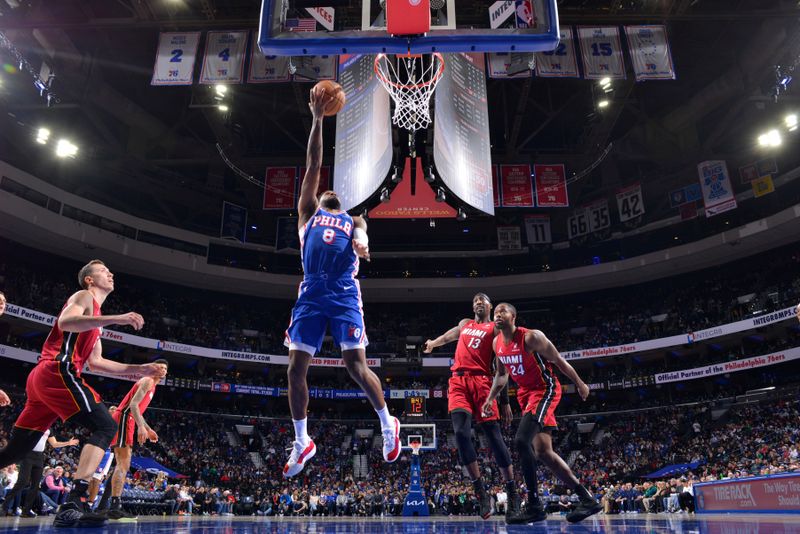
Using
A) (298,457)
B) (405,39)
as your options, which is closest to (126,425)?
(298,457)

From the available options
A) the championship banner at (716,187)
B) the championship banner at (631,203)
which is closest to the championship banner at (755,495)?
the championship banner at (631,203)

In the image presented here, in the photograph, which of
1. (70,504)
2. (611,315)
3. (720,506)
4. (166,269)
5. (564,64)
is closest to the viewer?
(70,504)

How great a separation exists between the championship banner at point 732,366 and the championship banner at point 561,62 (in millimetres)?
18983

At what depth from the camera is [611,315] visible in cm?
3572

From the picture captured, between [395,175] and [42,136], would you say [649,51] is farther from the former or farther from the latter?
[42,136]

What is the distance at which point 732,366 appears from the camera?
92.0 feet

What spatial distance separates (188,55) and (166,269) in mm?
19096

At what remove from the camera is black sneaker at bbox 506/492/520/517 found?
605 centimetres

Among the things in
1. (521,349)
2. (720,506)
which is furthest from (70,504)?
(720,506)

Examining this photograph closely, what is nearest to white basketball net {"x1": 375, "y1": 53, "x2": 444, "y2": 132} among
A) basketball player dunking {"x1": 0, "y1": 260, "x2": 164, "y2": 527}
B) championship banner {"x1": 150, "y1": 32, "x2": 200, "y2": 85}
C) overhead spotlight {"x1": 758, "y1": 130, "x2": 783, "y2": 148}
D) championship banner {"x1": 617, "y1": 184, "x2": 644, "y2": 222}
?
championship banner {"x1": 150, "y1": 32, "x2": 200, "y2": 85}

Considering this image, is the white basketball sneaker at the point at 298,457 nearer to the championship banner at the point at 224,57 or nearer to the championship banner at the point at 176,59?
the championship banner at the point at 224,57

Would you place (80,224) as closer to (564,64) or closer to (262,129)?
(262,129)

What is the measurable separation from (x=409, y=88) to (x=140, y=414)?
7297 millimetres

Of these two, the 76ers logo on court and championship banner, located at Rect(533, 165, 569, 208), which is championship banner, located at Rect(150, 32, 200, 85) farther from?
the 76ers logo on court
